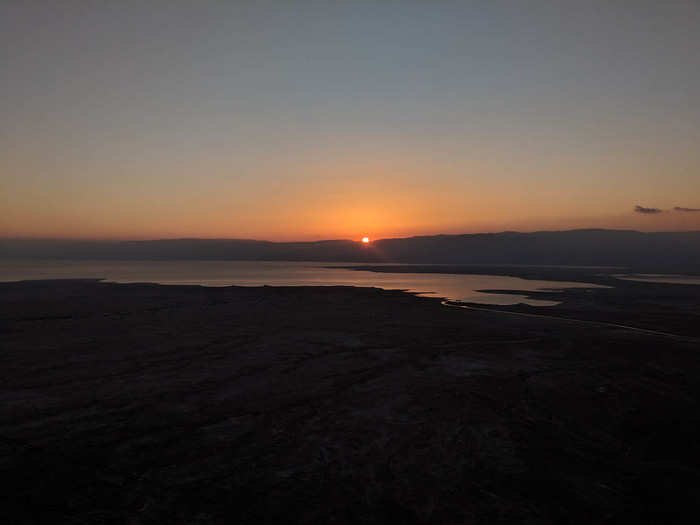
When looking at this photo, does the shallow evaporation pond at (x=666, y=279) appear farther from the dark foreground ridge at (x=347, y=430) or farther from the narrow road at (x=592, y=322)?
the dark foreground ridge at (x=347, y=430)

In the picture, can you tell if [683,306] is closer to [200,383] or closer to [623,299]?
[623,299]

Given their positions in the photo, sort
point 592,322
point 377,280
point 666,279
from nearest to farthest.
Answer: point 592,322, point 666,279, point 377,280

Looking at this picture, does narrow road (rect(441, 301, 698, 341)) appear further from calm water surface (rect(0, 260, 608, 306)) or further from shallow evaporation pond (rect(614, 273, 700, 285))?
shallow evaporation pond (rect(614, 273, 700, 285))

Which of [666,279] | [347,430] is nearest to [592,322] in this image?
[347,430]

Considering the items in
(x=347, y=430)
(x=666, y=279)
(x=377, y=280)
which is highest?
(x=347, y=430)

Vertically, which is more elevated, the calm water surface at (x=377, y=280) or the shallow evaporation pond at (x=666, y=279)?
the calm water surface at (x=377, y=280)

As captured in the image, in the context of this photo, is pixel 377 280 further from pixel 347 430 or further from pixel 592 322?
pixel 347 430

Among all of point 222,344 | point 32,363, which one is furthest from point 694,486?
point 32,363

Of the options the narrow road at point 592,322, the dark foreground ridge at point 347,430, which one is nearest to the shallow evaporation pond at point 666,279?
the narrow road at point 592,322
